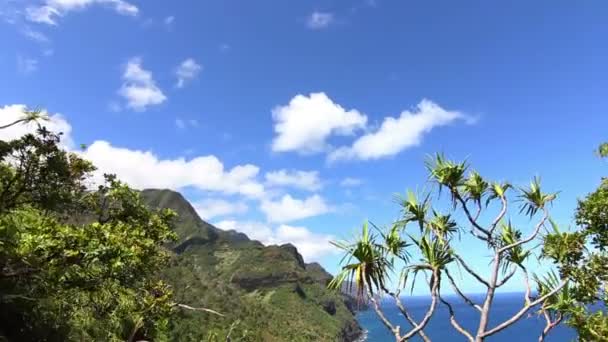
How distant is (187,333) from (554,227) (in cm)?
6876

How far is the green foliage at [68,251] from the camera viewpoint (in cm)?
858

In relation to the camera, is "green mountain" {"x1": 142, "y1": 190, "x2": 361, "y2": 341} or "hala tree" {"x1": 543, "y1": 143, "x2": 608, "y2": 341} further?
"green mountain" {"x1": 142, "y1": 190, "x2": 361, "y2": 341}

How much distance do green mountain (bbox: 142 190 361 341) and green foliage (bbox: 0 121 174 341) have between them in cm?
5656

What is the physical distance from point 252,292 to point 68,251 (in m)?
150

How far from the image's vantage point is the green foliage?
858cm

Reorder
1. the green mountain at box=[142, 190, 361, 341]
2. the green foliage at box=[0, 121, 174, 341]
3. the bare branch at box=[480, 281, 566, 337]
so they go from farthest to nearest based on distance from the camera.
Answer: the green mountain at box=[142, 190, 361, 341] < the green foliage at box=[0, 121, 174, 341] < the bare branch at box=[480, 281, 566, 337]

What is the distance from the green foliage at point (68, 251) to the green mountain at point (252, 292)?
186ft

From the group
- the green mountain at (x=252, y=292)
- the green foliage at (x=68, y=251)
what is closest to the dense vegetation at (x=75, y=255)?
the green foliage at (x=68, y=251)

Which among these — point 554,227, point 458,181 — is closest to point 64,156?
point 458,181

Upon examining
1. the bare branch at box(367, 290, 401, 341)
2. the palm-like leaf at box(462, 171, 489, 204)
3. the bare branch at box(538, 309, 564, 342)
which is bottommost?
the bare branch at box(367, 290, 401, 341)

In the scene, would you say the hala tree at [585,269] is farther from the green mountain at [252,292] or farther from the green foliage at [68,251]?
the green mountain at [252,292]

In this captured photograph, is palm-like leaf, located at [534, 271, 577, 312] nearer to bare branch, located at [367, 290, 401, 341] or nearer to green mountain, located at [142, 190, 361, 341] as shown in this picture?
bare branch, located at [367, 290, 401, 341]

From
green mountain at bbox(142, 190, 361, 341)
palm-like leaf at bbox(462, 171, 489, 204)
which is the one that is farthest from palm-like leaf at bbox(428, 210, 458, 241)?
green mountain at bbox(142, 190, 361, 341)

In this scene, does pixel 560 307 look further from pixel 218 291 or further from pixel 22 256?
pixel 218 291
